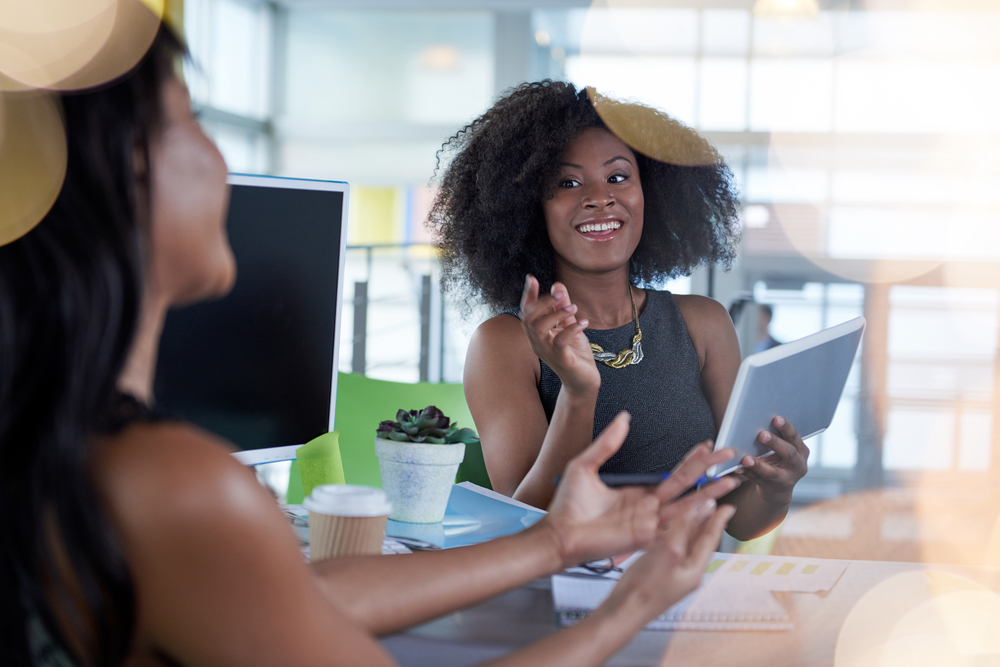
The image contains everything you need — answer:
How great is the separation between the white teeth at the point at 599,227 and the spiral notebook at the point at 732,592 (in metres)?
0.80

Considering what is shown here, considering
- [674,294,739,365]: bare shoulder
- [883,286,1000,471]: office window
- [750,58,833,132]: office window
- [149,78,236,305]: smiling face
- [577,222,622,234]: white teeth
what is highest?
[750,58,833,132]: office window

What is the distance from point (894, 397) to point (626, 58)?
8.97 ft

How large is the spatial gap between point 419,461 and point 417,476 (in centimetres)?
3

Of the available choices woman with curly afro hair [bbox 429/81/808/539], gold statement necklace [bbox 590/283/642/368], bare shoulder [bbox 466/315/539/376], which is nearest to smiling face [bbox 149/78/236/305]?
woman with curly afro hair [bbox 429/81/808/539]

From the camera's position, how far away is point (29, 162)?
57cm

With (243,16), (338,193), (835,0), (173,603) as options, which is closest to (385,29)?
(243,16)

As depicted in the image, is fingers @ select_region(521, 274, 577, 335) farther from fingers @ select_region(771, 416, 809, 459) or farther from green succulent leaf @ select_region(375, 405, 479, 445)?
fingers @ select_region(771, 416, 809, 459)

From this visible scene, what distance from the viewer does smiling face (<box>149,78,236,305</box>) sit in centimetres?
59

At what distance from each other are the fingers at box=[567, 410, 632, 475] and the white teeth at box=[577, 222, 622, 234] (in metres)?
0.86

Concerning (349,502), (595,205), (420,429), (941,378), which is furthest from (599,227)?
(941,378)

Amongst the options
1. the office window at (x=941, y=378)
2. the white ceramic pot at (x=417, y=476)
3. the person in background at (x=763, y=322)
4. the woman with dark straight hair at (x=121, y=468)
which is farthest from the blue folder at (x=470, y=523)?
the office window at (x=941, y=378)

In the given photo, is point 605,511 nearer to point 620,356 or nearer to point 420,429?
point 420,429

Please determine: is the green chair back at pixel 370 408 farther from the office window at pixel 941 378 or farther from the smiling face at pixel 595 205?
the office window at pixel 941 378

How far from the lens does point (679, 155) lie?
196 cm
